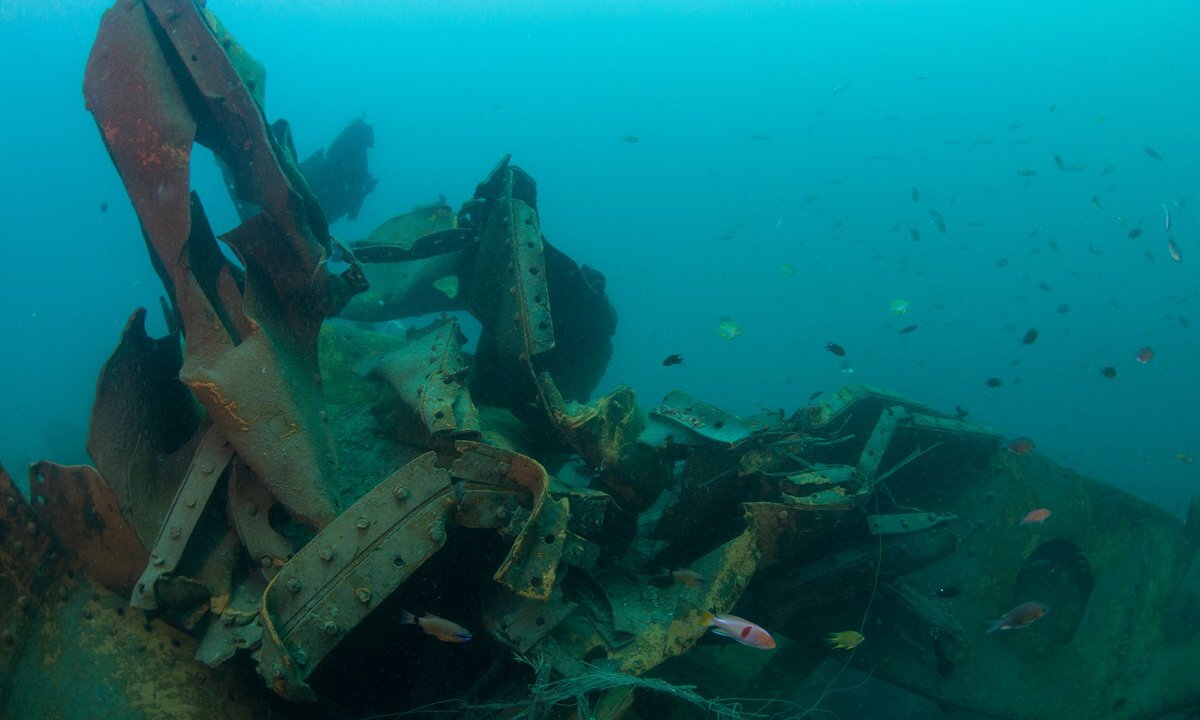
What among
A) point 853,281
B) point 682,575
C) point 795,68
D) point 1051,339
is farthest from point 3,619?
point 795,68

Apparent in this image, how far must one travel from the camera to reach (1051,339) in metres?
63.1

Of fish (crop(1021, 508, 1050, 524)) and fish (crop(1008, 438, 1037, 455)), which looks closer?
fish (crop(1021, 508, 1050, 524))

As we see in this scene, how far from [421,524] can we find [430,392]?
0.96 m

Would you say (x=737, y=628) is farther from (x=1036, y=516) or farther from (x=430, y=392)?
(x=1036, y=516)

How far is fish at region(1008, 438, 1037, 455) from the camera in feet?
19.0

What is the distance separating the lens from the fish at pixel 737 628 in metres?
3.16

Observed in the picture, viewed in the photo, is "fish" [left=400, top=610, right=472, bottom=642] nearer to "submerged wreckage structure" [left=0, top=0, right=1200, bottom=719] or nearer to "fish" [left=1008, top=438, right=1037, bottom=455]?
"submerged wreckage structure" [left=0, top=0, right=1200, bottom=719]

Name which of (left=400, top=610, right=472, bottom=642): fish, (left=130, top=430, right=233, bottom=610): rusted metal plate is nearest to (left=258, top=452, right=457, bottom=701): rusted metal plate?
(left=400, top=610, right=472, bottom=642): fish

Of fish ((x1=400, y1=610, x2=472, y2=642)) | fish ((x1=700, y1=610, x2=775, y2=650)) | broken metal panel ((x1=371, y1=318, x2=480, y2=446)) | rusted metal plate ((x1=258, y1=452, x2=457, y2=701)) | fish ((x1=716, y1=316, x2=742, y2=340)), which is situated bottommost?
fish ((x1=716, y1=316, x2=742, y2=340))

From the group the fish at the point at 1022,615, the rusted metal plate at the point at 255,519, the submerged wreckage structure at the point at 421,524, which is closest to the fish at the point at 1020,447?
the submerged wreckage structure at the point at 421,524

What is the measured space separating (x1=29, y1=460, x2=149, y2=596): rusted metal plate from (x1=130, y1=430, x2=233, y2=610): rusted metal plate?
0.67ft

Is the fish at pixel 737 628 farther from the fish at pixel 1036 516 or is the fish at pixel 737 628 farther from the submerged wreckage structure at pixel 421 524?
the fish at pixel 1036 516

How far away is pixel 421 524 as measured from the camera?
2660 mm

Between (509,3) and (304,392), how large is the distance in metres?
146
